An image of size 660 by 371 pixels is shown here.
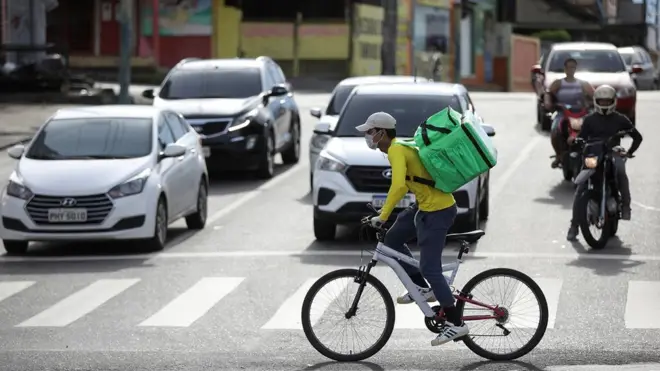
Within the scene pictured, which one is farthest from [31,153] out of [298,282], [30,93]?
[30,93]

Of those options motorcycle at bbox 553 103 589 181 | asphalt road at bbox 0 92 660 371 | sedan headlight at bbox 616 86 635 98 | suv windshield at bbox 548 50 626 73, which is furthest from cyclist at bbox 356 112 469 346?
suv windshield at bbox 548 50 626 73

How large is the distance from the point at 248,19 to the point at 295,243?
141ft

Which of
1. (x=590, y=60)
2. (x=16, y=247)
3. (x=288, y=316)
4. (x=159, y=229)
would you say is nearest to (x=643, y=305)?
(x=288, y=316)

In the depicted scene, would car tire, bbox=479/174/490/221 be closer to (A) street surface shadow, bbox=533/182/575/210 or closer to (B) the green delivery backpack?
(A) street surface shadow, bbox=533/182/575/210

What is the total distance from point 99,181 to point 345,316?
7.37 m

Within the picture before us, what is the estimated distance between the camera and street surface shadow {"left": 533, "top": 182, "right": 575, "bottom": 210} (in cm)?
2264

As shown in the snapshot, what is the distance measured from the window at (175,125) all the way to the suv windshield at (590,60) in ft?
46.0

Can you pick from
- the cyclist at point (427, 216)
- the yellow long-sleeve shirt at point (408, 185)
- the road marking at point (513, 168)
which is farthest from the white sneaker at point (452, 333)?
the road marking at point (513, 168)

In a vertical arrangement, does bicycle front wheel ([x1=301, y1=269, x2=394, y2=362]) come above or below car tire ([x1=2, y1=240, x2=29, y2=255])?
above

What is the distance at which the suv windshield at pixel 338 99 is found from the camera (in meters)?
24.3

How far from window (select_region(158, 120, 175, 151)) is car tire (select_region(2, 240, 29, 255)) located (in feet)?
6.18

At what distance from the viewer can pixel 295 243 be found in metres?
19.0

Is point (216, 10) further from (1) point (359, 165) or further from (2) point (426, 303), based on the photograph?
(2) point (426, 303)

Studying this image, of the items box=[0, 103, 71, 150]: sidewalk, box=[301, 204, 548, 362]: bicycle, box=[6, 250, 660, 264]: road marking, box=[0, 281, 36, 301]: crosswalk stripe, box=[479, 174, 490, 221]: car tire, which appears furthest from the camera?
box=[0, 103, 71, 150]: sidewalk
